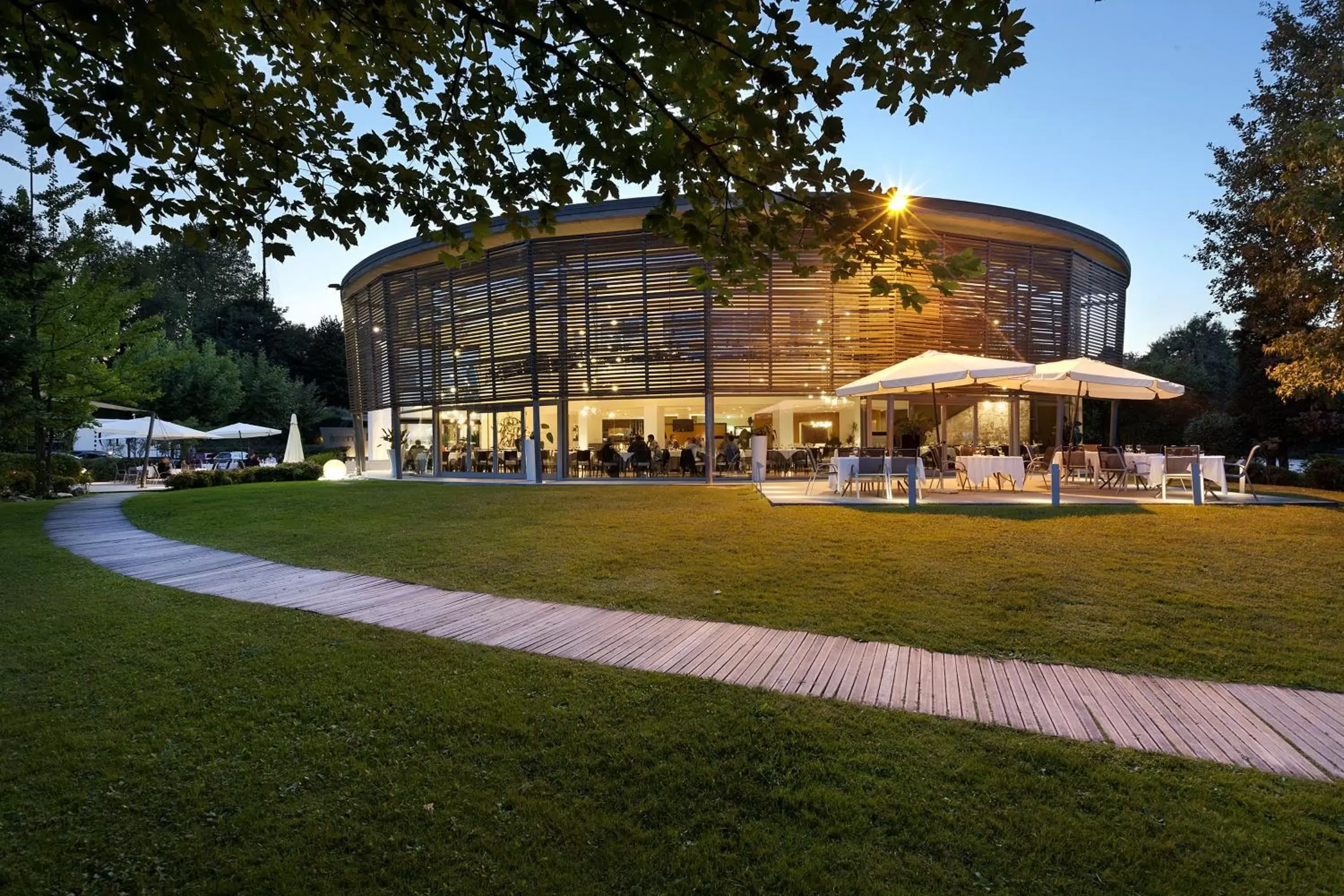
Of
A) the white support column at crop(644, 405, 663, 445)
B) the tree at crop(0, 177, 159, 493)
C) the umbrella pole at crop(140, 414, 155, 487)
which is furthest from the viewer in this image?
the umbrella pole at crop(140, 414, 155, 487)

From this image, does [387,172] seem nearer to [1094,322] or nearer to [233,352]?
[1094,322]

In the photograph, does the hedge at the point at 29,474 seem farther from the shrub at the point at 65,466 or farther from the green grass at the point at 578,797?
the green grass at the point at 578,797

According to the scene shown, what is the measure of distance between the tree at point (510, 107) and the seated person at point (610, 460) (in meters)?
14.4

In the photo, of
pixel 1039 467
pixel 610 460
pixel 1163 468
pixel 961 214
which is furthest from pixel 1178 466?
pixel 610 460

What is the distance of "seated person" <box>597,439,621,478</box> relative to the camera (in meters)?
18.3

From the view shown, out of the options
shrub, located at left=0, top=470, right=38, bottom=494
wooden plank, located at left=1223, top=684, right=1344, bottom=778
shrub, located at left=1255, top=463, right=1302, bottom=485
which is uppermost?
shrub, located at left=0, top=470, right=38, bottom=494

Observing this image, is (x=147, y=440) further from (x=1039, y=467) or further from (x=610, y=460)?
(x=1039, y=467)

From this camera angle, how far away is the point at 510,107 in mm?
3809

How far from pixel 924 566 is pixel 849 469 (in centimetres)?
583

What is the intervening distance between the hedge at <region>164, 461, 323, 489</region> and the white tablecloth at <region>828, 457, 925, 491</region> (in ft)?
60.6

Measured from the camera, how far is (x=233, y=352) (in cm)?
3738

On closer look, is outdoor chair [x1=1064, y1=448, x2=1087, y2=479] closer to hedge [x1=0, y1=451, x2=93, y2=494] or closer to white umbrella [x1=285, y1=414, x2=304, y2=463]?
white umbrella [x1=285, y1=414, x2=304, y2=463]

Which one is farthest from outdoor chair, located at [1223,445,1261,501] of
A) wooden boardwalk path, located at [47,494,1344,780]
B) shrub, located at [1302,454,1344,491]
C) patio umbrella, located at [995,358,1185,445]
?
wooden boardwalk path, located at [47,494,1344,780]

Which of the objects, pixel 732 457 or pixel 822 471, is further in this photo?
pixel 732 457
